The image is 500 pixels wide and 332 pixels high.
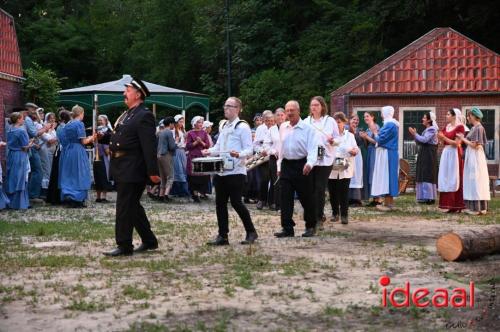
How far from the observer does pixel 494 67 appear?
2823 cm

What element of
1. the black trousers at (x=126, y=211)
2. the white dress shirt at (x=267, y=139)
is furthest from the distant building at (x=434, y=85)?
the black trousers at (x=126, y=211)

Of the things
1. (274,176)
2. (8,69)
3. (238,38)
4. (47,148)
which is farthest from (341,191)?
(238,38)

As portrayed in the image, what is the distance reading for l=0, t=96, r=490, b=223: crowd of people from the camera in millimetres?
14602

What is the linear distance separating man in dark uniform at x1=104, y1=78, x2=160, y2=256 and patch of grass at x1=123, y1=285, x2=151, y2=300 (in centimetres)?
253

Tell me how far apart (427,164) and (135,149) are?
38.4ft

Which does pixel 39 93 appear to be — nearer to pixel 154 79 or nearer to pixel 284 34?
pixel 284 34

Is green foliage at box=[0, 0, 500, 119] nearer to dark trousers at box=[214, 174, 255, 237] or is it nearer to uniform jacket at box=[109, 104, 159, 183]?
dark trousers at box=[214, 174, 255, 237]

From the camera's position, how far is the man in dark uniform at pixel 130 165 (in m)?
11.4

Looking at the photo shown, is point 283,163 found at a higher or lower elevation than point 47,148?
lower

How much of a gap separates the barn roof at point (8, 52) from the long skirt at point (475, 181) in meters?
10.3

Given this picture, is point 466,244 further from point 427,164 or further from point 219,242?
point 427,164

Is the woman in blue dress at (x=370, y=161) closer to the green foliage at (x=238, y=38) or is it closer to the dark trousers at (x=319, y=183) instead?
the dark trousers at (x=319, y=183)

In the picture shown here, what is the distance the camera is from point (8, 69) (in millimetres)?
22000

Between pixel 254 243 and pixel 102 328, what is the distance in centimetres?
541
